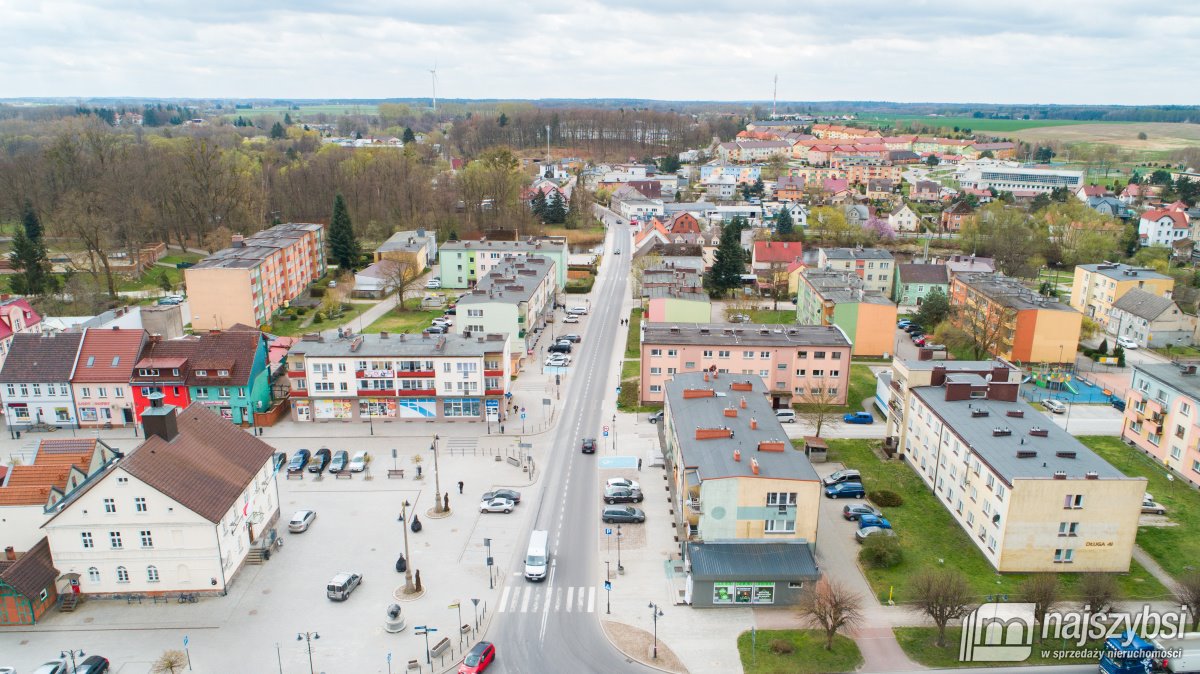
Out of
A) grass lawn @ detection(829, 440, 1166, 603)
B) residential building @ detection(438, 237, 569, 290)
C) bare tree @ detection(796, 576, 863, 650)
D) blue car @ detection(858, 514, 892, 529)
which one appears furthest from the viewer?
residential building @ detection(438, 237, 569, 290)

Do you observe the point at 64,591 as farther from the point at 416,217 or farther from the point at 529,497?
the point at 416,217

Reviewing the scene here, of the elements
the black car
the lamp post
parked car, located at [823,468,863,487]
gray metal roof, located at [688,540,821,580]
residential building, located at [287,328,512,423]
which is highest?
residential building, located at [287,328,512,423]

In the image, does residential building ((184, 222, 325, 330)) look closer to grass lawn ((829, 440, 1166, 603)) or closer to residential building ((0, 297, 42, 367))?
residential building ((0, 297, 42, 367))

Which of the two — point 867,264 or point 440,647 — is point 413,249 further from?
point 440,647

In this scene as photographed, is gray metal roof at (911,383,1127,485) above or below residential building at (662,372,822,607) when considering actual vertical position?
above

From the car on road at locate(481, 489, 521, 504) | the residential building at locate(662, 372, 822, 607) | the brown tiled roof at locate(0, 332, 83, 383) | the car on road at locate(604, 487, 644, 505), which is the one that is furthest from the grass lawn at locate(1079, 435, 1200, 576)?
the brown tiled roof at locate(0, 332, 83, 383)

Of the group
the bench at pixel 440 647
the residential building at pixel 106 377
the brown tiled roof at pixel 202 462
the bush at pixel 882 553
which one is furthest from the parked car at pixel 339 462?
the bush at pixel 882 553

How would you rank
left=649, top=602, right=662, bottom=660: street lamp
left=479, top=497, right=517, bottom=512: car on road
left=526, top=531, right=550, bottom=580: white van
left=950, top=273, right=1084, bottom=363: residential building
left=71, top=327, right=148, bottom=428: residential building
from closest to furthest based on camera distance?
left=649, top=602, right=662, bottom=660: street lamp
left=526, top=531, right=550, bottom=580: white van
left=479, top=497, right=517, bottom=512: car on road
left=71, top=327, right=148, bottom=428: residential building
left=950, top=273, right=1084, bottom=363: residential building
